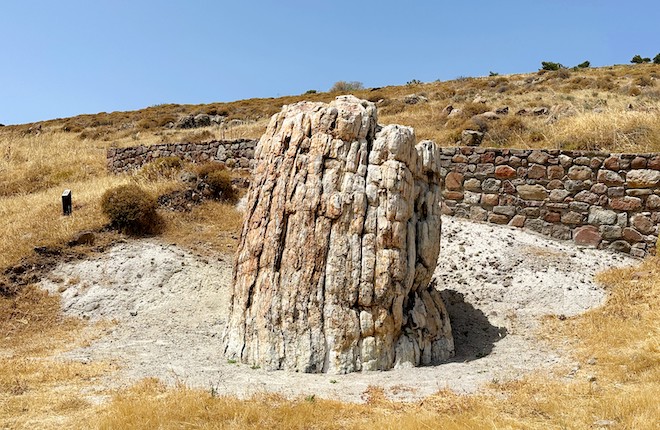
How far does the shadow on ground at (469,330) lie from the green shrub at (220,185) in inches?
310

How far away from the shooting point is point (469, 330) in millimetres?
10180

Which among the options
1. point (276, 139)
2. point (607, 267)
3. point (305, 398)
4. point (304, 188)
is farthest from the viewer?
point (607, 267)

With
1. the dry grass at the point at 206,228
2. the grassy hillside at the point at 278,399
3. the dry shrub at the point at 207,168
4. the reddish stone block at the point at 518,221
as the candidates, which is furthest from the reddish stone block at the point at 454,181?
the dry shrub at the point at 207,168

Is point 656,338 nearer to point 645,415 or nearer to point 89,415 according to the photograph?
point 645,415

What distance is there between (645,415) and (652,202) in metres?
8.60

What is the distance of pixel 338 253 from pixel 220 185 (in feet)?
30.9

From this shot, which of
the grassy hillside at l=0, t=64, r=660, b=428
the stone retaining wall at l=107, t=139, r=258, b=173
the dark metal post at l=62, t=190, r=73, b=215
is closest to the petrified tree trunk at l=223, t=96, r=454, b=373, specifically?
the grassy hillside at l=0, t=64, r=660, b=428

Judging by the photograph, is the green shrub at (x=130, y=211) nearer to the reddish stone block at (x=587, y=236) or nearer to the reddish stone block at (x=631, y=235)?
the reddish stone block at (x=587, y=236)

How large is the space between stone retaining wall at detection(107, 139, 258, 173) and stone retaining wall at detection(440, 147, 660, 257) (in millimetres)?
6913

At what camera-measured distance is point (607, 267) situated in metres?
12.2

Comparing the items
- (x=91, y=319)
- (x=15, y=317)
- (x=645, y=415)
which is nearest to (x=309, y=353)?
(x=645, y=415)

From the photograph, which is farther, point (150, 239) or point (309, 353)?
point (150, 239)

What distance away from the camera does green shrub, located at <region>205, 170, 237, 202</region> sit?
16.8m

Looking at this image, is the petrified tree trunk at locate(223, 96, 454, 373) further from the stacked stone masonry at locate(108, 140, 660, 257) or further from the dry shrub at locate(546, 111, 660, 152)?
the dry shrub at locate(546, 111, 660, 152)
